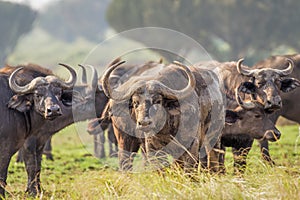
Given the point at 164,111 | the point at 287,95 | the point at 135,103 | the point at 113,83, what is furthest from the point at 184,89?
the point at 113,83

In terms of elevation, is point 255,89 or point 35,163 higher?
point 255,89

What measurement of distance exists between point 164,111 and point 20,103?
2.14 m

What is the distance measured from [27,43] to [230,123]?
80358 millimetres

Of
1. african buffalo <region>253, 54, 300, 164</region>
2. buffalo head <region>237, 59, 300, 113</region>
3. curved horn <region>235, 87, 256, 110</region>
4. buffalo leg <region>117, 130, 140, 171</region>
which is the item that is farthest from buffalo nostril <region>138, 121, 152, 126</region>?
african buffalo <region>253, 54, 300, 164</region>

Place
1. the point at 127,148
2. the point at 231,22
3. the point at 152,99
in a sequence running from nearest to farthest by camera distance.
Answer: the point at 152,99 → the point at 127,148 → the point at 231,22

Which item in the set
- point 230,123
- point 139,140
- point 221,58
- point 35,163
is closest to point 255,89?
point 230,123

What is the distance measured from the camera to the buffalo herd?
7504 mm

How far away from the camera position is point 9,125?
8242 millimetres

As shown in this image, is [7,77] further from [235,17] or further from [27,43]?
[27,43]

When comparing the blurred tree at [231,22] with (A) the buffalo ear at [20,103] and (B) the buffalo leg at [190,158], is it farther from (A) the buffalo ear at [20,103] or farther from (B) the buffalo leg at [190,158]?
(B) the buffalo leg at [190,158]

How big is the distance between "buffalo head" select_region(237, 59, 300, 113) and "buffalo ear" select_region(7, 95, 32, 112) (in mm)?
3365

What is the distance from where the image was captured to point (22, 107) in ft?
27.4

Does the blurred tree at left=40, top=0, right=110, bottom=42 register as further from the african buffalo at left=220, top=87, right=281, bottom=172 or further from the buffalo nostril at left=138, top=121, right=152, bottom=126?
the buffalo nostril at left=138, top=121, right=152, bottom=126

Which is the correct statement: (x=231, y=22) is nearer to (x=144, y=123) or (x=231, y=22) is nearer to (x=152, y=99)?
(x=152, y=99)
